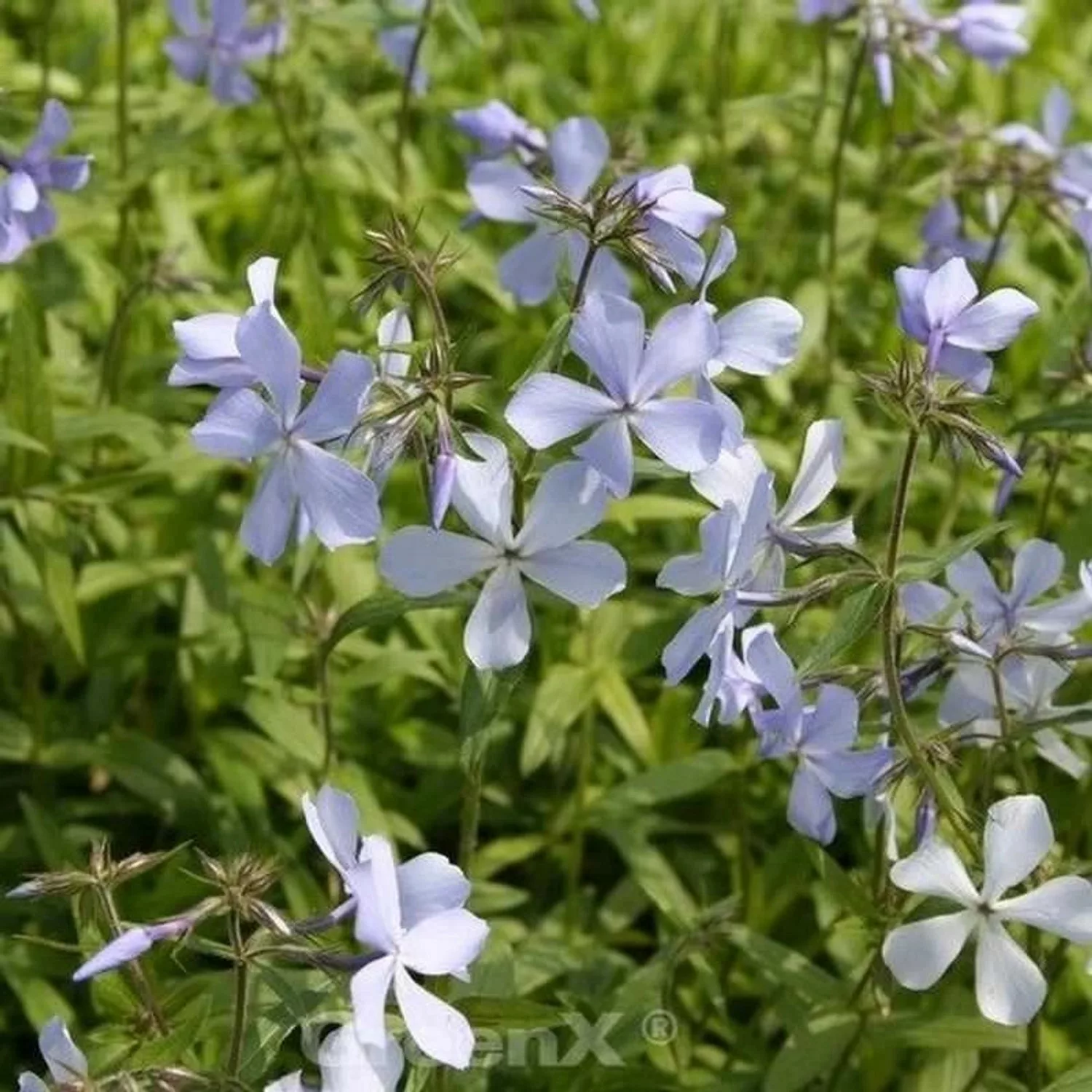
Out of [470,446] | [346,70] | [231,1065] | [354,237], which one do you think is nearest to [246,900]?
[231,1065]

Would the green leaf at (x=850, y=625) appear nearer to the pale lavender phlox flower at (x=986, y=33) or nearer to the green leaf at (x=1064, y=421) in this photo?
the green leaf at (x=1064, y=421)

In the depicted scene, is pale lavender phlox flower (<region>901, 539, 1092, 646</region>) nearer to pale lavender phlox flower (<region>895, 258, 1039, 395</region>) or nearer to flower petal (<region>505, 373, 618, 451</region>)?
pale lavender phlox flower (<region>895, 258, 1039, 395</region>)

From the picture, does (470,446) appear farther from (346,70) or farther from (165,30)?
(165,30)

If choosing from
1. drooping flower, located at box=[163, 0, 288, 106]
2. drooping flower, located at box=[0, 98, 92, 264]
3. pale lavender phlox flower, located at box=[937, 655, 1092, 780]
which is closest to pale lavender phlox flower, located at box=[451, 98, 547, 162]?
drooping flower, located at box=[0, 98, 92, 264]

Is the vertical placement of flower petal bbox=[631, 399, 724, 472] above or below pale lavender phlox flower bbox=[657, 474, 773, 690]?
above

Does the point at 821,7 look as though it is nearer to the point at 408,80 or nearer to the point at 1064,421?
the point at 408,80

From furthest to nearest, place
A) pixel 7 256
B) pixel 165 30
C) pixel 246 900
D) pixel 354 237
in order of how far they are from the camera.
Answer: pixel 165 30 < pixel 354 237 < pixel 7 256 < pixel 246 900

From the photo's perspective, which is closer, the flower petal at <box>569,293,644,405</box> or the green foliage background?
the flower petal at <box>569,293,644,405</box>
